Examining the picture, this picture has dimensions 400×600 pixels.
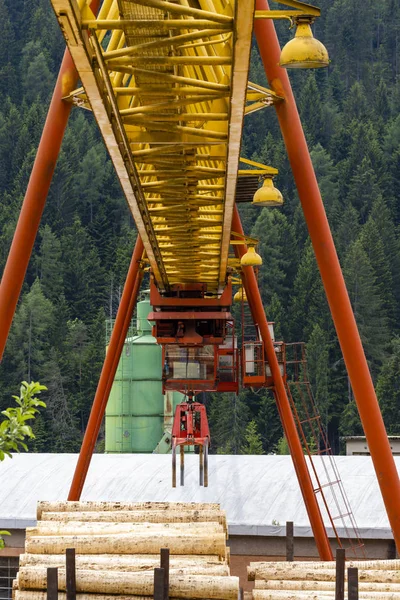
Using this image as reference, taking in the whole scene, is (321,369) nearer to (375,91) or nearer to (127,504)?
(375,91)

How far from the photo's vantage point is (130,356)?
55.7 metres

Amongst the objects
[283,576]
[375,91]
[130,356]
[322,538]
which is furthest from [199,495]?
[375,91]

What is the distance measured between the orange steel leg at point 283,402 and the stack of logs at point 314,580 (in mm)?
9472

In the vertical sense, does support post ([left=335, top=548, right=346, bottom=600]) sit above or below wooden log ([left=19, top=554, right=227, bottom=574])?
below

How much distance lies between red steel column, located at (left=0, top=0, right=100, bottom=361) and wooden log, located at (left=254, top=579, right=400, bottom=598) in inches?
175

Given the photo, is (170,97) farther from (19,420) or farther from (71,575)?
(71,575)

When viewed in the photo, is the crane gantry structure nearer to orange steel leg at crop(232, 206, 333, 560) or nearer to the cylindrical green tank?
orange steel leg at crop(232, 206, 333, 560)

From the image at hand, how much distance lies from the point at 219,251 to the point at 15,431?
37.4ft

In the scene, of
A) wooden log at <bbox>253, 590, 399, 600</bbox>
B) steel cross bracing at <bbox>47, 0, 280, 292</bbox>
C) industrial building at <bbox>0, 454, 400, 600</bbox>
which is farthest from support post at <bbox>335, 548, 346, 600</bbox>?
industrial building at <bbox>0, 454, 400, 600</bbox>

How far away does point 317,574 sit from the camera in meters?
17.2

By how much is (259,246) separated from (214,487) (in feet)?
265

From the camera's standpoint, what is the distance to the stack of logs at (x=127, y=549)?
16.0 m

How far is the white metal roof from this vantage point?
31438 millimetres

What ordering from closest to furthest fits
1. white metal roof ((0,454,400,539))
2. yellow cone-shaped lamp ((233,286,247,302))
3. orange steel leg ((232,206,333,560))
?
orange steel leg ((232,206,333,560)) < white metal roof ((0,454,400,539)) < yellow cone-shaped lamp ((233,286,247,302))
